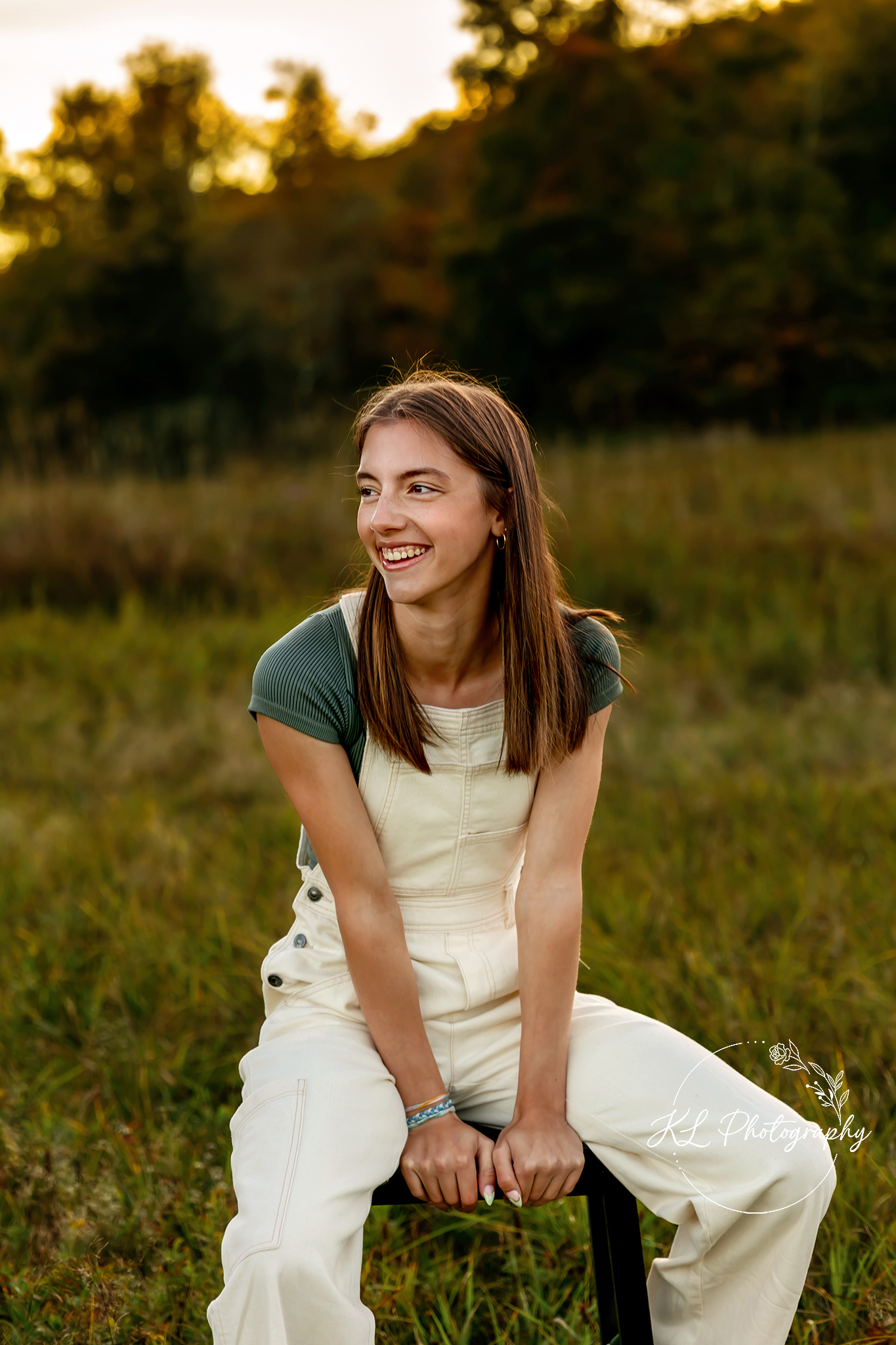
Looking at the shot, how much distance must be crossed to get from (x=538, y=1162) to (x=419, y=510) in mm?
887

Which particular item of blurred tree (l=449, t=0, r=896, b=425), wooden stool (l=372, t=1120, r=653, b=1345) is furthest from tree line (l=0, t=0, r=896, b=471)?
wooden stool (l=372, t=1120, r=653, b=1345)

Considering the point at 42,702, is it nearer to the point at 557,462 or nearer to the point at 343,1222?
the point at 343,1222

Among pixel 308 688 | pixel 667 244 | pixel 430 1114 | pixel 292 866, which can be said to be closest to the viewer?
pixel 430 1114

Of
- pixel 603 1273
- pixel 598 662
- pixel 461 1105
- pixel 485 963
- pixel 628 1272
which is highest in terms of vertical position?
pixel 598 662

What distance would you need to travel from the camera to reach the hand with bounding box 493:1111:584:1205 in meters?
1.46

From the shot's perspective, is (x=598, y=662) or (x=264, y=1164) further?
(x=598, y=662)

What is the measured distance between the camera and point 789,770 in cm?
434

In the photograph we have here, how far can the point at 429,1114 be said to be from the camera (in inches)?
61.3

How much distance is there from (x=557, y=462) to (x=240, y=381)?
13.2 metres

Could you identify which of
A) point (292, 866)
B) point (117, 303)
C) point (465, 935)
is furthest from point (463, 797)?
point (117, 303)

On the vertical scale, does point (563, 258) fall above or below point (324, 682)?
above

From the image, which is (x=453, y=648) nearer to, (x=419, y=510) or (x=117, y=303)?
(x=419, y=510)

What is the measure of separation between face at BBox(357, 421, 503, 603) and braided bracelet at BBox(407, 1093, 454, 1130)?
70cm

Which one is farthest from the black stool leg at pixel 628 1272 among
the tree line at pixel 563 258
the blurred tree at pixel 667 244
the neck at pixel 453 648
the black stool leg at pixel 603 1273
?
the blurred tree at pixel 667 244
